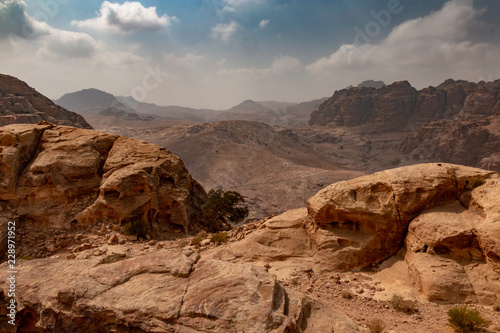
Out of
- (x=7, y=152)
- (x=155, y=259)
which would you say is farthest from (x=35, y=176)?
(x=155, y=259)

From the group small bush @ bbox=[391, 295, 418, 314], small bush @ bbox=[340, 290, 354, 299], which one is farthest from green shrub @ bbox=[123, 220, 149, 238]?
small bush @ bbox=[391, 295, 418, 314]

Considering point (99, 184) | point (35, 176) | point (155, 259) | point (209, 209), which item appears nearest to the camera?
point (155, 259)

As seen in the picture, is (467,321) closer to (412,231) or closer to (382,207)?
(412,231)

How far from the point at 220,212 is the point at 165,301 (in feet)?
37.4

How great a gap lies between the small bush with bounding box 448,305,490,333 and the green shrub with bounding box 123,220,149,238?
944 centimetres

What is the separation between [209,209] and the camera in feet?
47.1

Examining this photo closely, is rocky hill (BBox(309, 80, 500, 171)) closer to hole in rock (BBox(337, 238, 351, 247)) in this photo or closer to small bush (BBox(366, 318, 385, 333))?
hole in rock (BBox(337, 238, 351, 247))

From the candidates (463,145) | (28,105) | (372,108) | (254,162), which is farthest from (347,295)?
(372,108)

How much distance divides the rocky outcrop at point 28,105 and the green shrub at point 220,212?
114 ft

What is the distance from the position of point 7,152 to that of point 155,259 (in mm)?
9347

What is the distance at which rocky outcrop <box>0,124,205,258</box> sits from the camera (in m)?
10.7

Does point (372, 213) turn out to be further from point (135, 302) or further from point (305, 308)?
point (135, 302)

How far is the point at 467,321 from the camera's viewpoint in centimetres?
527

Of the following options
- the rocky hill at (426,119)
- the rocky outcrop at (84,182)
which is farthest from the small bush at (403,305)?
the rocky hill at (426,119)
